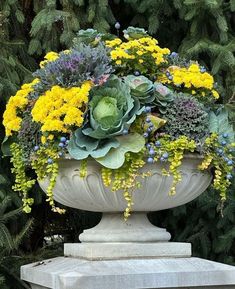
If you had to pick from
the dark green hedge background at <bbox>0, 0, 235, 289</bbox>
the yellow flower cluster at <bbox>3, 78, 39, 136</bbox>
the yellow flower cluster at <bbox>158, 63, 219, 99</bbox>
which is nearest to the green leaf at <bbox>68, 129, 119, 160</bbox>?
the yellow flower cluster at <bbox>3, 78, 39, 136</bbox>

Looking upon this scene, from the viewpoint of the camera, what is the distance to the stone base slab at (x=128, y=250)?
8.64 feet

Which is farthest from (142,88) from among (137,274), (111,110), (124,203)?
(137,274)

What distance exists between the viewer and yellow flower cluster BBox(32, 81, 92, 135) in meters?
2.52

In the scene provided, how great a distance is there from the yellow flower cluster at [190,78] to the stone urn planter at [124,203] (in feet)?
1.19

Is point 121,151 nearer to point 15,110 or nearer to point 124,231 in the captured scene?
point 124,231

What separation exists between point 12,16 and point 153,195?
6.56 feet

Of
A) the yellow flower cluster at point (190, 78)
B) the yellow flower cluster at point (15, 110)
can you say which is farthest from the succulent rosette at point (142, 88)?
the yellow flower cluster at point (15, 110)

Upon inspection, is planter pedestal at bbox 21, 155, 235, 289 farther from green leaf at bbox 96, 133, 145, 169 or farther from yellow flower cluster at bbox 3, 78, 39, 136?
yellow flower cluster at bbox 3, 78, 39, 136

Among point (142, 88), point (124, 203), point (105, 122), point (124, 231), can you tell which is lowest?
point (124, 231)

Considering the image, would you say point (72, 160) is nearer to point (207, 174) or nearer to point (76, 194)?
point (76, 194)

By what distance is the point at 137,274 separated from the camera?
8.12ft

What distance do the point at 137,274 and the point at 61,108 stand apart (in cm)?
75

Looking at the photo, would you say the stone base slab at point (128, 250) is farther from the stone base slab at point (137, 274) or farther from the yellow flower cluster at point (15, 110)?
the yellow flower cluster at point (15, 110)

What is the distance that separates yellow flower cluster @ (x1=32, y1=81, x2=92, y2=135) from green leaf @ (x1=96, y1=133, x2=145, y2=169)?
0.18m
